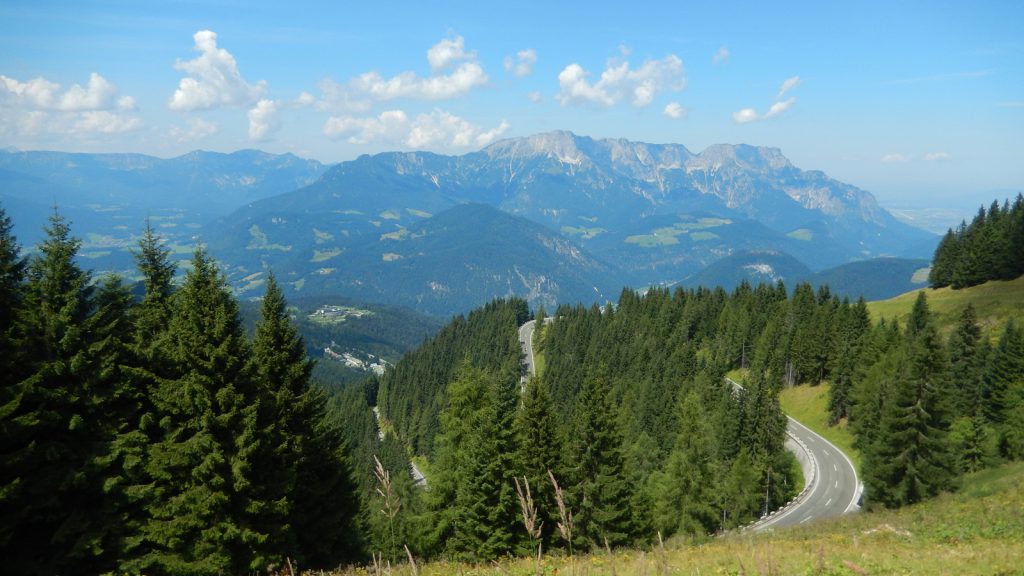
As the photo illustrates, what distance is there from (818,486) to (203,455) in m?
58.6

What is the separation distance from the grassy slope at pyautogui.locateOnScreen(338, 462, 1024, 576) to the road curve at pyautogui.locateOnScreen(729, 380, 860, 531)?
24.3 meters

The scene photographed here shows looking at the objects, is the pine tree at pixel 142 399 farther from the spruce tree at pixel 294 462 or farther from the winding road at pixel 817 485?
the winding road at pixel 817 485

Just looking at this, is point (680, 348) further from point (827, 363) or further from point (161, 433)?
point (161, 433)

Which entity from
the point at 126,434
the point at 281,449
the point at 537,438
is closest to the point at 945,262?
the point at 537,438

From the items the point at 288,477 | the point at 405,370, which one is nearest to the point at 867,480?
the point at 288,477

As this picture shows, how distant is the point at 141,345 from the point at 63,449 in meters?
3.84

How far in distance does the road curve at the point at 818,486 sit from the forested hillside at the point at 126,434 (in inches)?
1505

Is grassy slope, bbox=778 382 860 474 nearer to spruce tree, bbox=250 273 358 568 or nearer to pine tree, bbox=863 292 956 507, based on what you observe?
pine tree, bbox=863 292 956 507

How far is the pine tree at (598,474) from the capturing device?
28.4m

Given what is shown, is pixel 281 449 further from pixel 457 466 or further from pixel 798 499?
pixel 798 499

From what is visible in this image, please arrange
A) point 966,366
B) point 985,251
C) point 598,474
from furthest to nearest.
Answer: point 985,251
point 966,366
point 598,474

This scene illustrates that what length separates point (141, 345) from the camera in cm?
1814

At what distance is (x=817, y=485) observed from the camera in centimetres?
5644

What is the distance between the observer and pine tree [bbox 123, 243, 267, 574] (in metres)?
15.9
